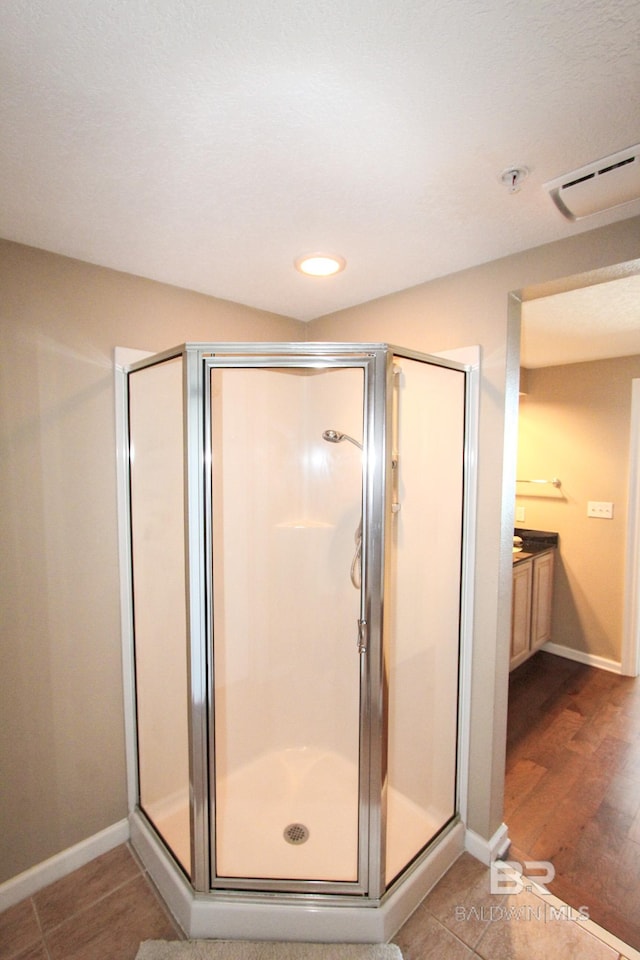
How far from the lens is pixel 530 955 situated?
1.42m

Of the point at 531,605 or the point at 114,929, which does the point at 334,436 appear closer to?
the point at 114,929

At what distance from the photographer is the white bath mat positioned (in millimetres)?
1380

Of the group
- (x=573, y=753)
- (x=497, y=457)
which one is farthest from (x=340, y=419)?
(x=573, y=753)

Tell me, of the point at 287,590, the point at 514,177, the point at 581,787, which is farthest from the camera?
the point at 287,590

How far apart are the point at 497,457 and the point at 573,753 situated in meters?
1.96

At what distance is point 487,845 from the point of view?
175cm

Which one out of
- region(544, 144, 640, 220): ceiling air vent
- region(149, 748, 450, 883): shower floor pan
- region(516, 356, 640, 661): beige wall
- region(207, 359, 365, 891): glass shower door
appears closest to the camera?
region(544, 144, 640, 220): ceiling air vent

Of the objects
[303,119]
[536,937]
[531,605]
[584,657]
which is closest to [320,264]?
[303,119]

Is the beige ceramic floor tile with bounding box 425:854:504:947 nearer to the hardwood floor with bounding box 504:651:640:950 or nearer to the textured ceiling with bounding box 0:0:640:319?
the hardwood floor with bounding box 504:651:640:950

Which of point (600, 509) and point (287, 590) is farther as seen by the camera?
point (600, 509)

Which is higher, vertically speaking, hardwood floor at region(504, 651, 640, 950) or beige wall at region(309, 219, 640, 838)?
beige wall at region(309, 219, 640, 838)

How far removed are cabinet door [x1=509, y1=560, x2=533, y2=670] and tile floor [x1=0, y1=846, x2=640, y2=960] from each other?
5.57 ft

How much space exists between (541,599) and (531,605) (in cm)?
23

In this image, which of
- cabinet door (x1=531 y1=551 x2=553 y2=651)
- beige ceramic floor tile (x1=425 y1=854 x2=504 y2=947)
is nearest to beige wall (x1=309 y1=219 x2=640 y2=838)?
beige ceramic floor tile (x1=425 y1=854 x2=504 y2=947)
